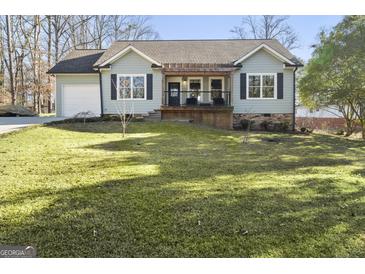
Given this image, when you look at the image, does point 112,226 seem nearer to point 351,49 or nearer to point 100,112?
point 351,49

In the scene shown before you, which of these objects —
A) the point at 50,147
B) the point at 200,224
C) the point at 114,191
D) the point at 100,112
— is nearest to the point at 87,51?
the point at 100,112

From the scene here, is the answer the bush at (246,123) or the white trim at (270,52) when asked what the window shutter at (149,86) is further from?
the bush at (246,123)

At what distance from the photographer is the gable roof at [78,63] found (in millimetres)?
15359

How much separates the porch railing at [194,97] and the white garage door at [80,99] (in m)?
3.42

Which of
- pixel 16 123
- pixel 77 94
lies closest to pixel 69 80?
pixel 77 94

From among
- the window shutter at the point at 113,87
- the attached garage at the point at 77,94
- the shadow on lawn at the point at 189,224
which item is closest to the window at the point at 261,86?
the window shutter at the point at 113,87

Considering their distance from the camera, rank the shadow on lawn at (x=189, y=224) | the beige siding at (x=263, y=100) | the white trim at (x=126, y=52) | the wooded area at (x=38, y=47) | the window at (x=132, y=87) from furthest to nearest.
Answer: the wooded area at (x=38, y=47), the window at (x=132, y=87), the beige siding at (x=263, y=100), the white trim at (x=126, y=52), the shadow on lawn at (x=189, y=224)

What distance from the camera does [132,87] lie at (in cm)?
1450

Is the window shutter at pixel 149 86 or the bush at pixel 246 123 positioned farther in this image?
the window shutter at pixel 149 86

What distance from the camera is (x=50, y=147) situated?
7031mm

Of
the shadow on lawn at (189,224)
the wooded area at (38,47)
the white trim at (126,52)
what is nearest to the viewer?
the shadow on lawn at (189,224)

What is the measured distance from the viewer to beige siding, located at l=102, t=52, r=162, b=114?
47.1ft

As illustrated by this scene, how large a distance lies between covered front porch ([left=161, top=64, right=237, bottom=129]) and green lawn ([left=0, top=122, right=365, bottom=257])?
7.01 metres

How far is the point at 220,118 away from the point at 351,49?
5508 mm
